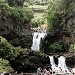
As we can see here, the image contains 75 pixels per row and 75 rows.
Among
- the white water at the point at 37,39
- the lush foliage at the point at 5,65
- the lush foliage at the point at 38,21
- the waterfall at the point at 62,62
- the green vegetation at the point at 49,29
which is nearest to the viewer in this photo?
the lush foliage at the point at 5,65

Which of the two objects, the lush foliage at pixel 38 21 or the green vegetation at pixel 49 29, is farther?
the lush foliage at pixel 38 21

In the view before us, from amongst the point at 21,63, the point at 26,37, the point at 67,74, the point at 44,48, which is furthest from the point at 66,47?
the point at 67,74

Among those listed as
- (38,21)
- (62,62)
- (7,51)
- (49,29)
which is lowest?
(62,62)

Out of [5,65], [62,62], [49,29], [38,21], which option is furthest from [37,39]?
[38,21]

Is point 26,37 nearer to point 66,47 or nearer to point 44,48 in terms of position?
point 44,48

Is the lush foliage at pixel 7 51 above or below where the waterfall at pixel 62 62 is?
above

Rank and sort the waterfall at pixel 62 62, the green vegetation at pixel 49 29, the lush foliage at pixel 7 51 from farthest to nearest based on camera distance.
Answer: the green vegetation at pixel 49 29 < the waterfall at pixel 62 62 < the lush foliage at pixel 7 51

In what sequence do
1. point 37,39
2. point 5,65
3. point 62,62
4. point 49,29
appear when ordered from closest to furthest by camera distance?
point 5,65, point 62,62, point 37,39, point 49,29

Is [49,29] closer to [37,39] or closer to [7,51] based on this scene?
[37,39]

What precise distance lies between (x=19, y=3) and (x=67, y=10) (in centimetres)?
729

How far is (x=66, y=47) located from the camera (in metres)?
40.3

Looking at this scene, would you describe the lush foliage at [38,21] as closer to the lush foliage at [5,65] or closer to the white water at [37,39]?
the white water at [37,39]

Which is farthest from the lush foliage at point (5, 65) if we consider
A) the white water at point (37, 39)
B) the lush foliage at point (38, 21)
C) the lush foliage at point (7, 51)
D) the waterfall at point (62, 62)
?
the lush foliage at point (38, 21)

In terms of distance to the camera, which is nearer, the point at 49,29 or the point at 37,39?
the point at 37,39
